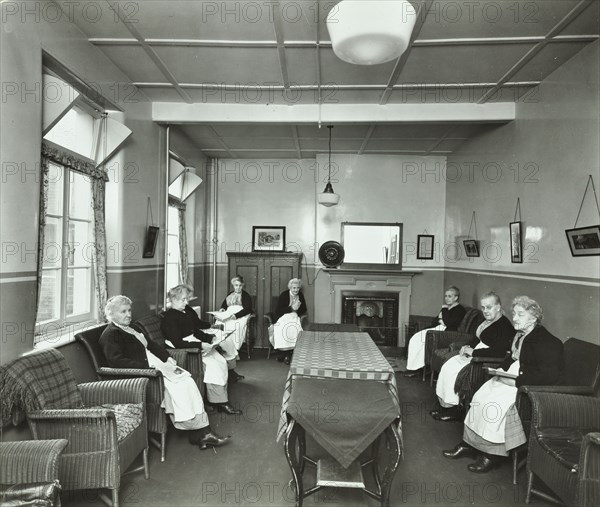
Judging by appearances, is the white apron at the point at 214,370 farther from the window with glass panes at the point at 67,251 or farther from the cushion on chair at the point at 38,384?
the cushion on chair at the point at 38,384

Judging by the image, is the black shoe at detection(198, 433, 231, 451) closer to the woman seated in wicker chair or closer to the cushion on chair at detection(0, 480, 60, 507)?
the cushion on chair at detection(0, 480, 60, 507)

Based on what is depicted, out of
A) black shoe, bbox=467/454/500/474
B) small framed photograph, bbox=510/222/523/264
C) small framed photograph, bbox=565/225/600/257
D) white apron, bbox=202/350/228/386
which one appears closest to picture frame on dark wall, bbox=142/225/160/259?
white apron, bbox=202/350/228/386

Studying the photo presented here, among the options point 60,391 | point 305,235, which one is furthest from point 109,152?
point 305,235

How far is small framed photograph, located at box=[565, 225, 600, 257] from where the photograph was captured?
395 centimetres

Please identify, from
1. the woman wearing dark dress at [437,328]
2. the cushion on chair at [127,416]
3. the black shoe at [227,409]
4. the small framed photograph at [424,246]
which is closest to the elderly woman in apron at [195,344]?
the black shoe at [227,409]

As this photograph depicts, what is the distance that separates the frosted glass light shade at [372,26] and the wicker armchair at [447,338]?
4127mm

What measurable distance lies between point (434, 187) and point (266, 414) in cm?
553

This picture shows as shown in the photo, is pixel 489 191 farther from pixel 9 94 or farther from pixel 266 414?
pixel 9 94

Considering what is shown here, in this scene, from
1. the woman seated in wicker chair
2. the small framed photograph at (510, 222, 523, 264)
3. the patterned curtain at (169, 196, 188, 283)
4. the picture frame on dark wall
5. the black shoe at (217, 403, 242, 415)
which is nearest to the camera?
the woman seated in wicker chair

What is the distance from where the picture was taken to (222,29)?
156 inches

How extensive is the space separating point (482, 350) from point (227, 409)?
2655 mm

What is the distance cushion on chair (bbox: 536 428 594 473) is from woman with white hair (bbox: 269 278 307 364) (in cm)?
411

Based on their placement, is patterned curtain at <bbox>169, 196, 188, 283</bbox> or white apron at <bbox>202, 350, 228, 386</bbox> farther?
patterned curtain at <bbox>169, 196, 188, 283</bbox>

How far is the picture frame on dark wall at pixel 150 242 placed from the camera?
5676 mm
